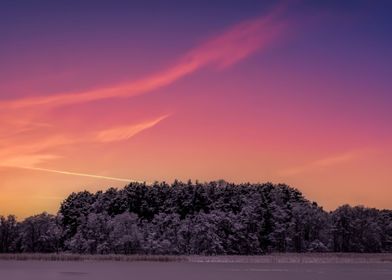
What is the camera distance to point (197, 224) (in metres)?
138

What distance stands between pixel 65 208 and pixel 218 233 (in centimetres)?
4495

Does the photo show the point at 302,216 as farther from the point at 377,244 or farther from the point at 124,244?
the point at 124,244

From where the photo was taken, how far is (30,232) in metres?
151

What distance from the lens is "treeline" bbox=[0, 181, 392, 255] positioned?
138m

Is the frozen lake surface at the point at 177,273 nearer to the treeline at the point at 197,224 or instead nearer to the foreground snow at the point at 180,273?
the foreground snow at the point at 180,273

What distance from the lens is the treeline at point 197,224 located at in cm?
13775

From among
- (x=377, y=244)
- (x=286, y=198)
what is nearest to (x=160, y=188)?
(x=286, y=198)

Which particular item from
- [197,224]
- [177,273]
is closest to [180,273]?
[177,273]

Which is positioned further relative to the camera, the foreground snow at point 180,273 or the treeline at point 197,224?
the treeline at point 197,224

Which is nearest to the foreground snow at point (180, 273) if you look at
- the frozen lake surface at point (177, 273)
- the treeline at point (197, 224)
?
the frozen lake surface at point (177, 273)

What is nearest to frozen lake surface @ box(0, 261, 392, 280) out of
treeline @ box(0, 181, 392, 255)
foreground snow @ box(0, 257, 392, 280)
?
foreground snow @ box(0, 257, 392, 280)

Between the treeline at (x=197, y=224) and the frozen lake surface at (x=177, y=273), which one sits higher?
the treeline at (x=197, y=224)

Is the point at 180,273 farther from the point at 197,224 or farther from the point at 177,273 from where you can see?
the point at 197,224

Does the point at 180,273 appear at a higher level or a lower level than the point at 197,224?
lower
